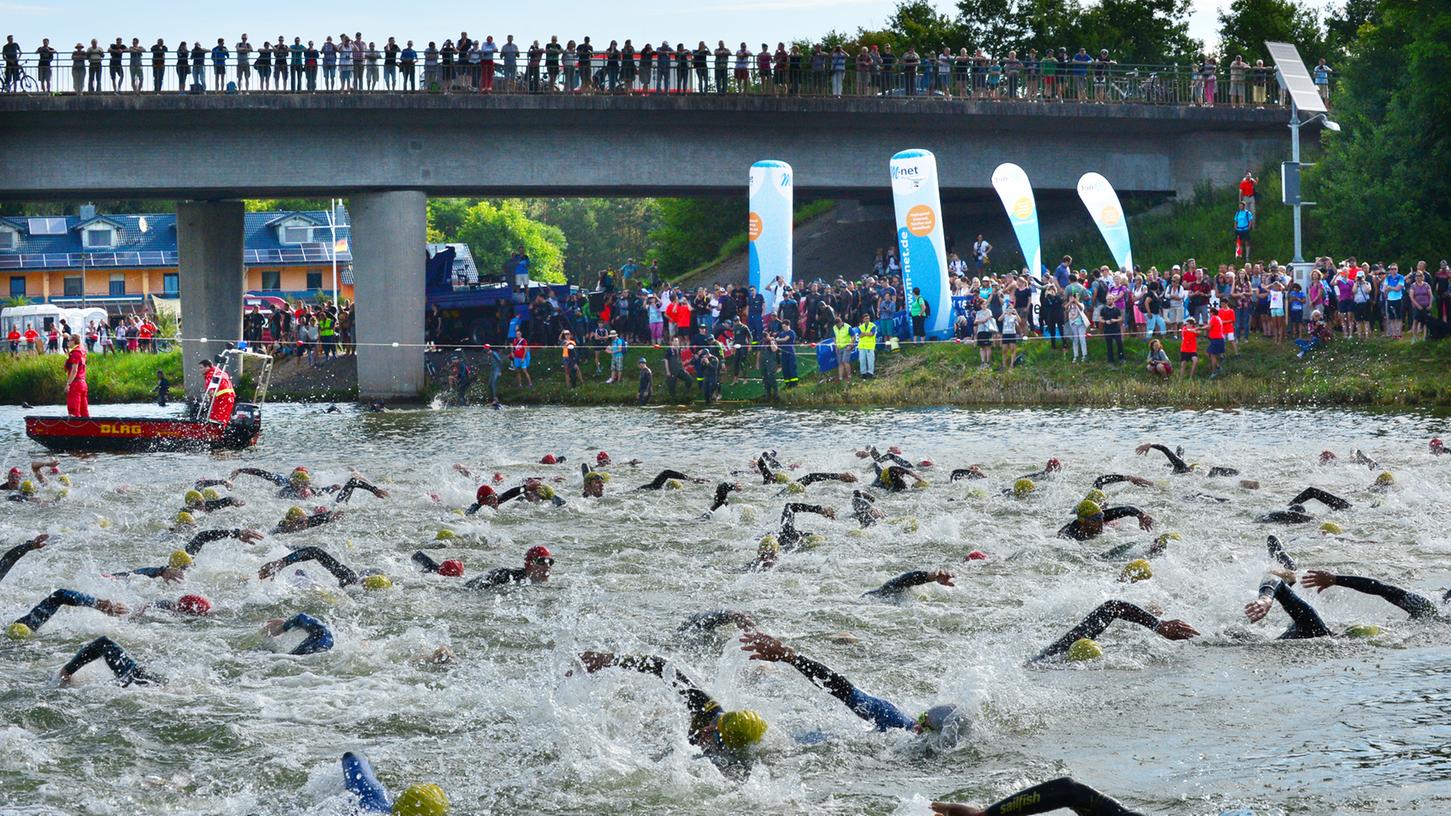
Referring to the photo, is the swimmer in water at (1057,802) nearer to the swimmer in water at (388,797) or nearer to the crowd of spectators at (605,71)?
the swimmer in water at (388,797)

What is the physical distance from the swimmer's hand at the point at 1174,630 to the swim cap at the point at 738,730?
141 inches

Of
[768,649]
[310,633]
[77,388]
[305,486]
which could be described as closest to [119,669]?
[310,633]

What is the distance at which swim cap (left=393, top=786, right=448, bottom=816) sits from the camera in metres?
8.93

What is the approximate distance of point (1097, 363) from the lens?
130ft

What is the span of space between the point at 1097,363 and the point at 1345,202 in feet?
39.6

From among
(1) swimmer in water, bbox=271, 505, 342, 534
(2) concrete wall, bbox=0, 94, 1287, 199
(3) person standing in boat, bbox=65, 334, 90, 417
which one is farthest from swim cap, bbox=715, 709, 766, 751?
(2) concrete wall, bbox=0, 94, 1287, 199

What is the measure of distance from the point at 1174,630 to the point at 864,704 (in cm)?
324

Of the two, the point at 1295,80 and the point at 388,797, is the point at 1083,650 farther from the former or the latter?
the point at 1295,80

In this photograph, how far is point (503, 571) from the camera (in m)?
16.0

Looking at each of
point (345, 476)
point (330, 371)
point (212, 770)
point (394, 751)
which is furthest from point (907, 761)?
point (330, 371)

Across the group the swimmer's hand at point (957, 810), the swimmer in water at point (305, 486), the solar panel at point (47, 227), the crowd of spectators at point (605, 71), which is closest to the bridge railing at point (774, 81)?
the crowd of spectators at point (605, 71)

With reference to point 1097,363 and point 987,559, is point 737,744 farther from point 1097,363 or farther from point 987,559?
point 1097,363

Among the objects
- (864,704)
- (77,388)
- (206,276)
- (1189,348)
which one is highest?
(206,276)

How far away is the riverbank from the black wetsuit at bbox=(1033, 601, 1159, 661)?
25692 millimetres
